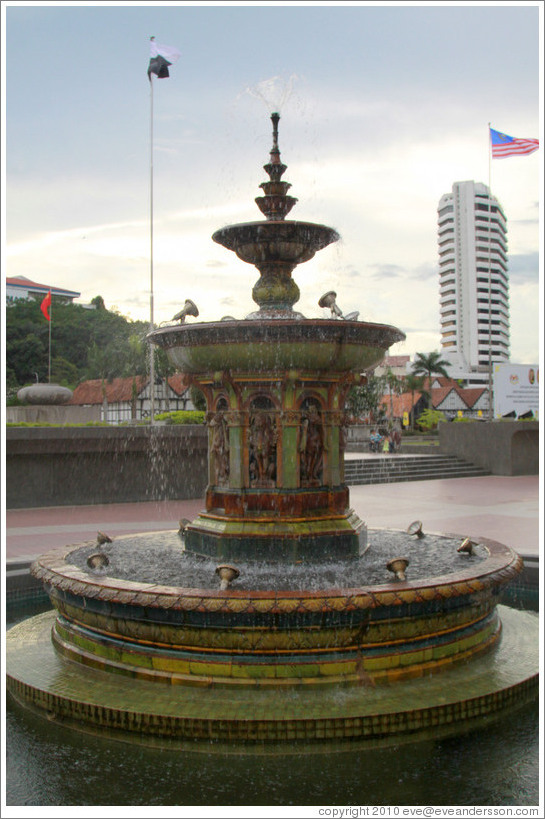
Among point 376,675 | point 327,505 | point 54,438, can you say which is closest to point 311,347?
point 327,505

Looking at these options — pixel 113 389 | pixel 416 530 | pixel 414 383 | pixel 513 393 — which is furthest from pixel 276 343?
pixel 414 383

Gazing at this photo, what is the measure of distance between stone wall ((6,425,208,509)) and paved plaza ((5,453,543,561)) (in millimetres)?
414

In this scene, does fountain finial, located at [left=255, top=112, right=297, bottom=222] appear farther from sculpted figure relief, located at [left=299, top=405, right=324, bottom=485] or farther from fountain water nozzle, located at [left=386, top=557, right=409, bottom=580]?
fountain water nozzle, located at [left=386, top=557, right=409, bottom=580]

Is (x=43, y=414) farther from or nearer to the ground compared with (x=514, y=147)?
nearer to the ground

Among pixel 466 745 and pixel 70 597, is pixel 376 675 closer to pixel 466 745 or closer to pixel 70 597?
pixel 466 745

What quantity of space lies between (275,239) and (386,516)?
9065mm

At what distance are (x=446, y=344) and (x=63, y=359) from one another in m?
81.5

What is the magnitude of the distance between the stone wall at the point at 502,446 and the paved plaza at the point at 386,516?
448cm

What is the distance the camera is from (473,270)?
11969 centimetres

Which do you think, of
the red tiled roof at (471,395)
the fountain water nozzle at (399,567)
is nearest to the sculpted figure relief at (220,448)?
the fountain water nozzle at (399,567)

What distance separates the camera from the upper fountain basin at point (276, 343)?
630cm

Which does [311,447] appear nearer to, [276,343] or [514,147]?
[276,343]

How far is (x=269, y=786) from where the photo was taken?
422cm

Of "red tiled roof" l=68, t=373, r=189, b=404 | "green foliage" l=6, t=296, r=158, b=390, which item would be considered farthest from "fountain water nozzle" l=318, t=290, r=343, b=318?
"red tiled roof" l=68, t=373, r=189, b=404
